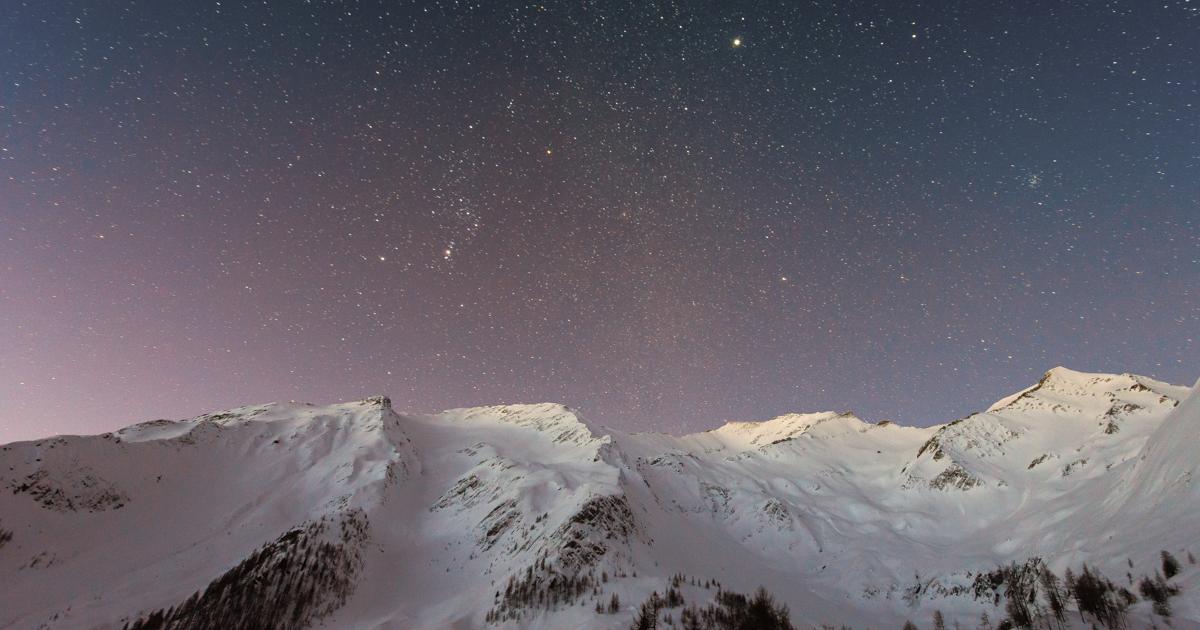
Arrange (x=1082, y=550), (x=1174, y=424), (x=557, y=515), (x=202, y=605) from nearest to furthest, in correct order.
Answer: (x=202, y=605), (x=1082, y=550), (x=1174, y=424), (x=557, y=515)

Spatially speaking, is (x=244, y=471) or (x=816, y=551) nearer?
(x=244, y=471)

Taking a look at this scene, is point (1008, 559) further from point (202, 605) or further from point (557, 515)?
point (202, 605)

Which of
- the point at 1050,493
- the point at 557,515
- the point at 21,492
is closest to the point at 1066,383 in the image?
the point at 1050,493

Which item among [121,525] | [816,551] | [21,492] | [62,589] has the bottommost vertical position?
[816,551]

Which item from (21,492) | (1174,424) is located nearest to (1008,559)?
(1174,424)

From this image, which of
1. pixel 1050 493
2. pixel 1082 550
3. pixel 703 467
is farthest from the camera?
pixel 703 467

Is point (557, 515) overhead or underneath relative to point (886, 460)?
overhead
